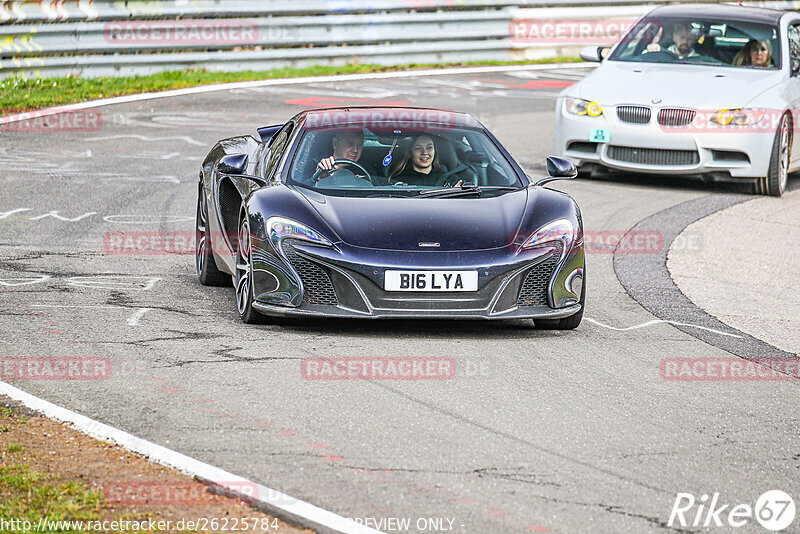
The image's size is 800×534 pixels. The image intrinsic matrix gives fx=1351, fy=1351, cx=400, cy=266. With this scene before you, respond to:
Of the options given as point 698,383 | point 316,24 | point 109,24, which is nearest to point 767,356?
point 698,383

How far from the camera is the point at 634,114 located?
1315 centimetres

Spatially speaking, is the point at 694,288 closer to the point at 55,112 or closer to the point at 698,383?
the point at 698,383

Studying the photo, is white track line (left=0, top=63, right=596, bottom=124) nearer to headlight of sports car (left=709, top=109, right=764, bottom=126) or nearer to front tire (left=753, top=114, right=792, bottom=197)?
headlight of sports car (left=709, top=109, right=764, bottom=126)

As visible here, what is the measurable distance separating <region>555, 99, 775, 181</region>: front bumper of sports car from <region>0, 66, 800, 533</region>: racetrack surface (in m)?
3.08

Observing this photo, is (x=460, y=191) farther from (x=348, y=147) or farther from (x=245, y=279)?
(x=245, y=279)

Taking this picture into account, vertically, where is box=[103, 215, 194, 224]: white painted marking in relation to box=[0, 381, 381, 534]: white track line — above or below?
below

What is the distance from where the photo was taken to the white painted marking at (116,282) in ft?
27.9

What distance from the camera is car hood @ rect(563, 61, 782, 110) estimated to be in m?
13.1

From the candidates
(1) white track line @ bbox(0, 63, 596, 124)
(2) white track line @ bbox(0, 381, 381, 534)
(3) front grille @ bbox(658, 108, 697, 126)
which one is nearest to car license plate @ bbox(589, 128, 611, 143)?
(3) front grille @ bbox(658, 108, 697, 126)

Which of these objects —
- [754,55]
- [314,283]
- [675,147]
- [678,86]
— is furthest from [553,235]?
[754,55]

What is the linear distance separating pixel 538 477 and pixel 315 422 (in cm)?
108

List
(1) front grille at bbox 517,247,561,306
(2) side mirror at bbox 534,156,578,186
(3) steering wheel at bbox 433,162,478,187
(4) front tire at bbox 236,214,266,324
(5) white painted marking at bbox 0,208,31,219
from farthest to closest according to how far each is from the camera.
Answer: (5) white painted marking at bbox 0,208,31,219 < (2) side mirror at bbox 534,156,578,186 < (3) steering wheel at bbox 433,162,478,187 < (4) front tire at bbox 236,214,266,324 < (1) front grille at bbox 517,247,561,306

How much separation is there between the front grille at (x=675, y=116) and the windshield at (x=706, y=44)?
1270 mm

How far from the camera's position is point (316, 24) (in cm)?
2283
